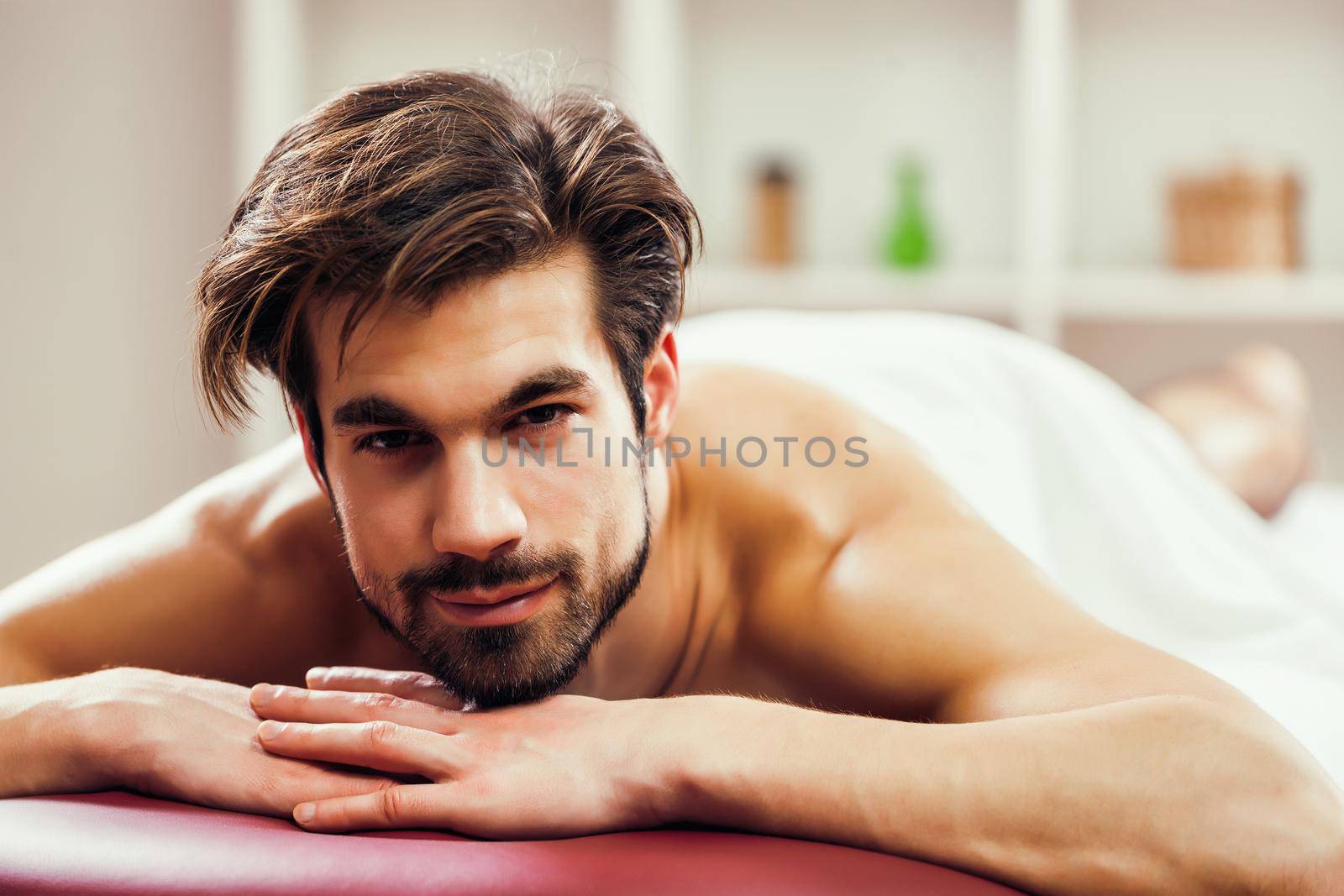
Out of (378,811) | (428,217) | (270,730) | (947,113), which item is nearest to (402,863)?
(378,811)

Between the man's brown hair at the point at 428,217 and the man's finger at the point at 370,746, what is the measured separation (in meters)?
0.30

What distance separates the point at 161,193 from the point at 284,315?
8.70 ft

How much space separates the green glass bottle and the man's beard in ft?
7.34

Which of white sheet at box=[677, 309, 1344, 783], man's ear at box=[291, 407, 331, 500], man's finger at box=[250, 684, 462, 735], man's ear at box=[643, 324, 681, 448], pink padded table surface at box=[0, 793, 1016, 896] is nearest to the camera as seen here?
pink padded table surface at box=[0, 793, 1016, 896]

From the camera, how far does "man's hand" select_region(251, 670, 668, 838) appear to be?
0.82 metres

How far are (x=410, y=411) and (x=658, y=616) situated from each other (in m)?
0.45

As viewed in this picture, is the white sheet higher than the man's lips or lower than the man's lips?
lower

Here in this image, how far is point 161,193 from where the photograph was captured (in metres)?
3.43

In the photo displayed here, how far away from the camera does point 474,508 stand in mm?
962

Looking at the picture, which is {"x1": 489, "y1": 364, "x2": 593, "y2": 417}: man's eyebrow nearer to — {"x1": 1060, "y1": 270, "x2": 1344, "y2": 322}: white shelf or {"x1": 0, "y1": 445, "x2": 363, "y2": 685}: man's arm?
{"x1": 0, "y1": 445, "x2": 363, "y2": 685}: man's arm

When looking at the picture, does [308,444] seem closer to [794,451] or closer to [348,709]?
[348,709]

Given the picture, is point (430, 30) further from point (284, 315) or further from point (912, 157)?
point (284, 315)

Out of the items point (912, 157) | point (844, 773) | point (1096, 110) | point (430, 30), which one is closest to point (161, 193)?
point (430, 30)

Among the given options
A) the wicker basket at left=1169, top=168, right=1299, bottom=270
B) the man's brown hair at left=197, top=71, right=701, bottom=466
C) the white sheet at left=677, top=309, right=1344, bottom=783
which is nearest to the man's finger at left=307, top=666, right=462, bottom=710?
the man's brown hair at left=197, top=71, right=701, bottom=466
